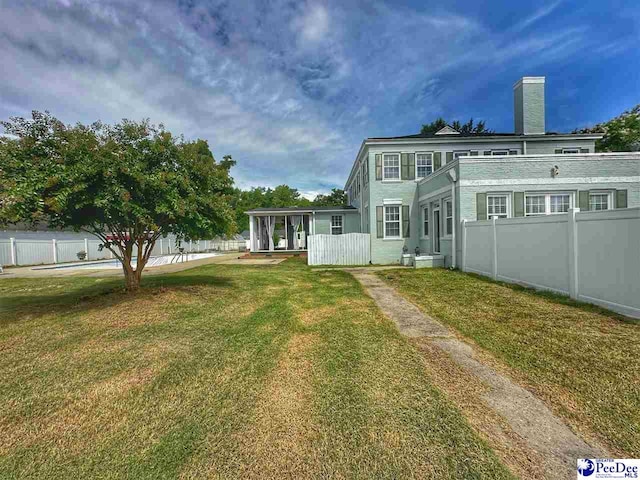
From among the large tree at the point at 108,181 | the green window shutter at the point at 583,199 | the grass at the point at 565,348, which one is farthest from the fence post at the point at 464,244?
the large tree at the point at 108,181

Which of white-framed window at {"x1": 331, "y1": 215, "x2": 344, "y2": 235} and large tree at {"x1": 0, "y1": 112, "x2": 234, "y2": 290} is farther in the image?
white-framed window at {"x1": 331, "y1": 215, "x2": 344, "y2": 235}

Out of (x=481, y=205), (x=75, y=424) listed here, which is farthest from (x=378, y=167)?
(x=75, y=424)

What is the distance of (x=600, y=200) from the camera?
420 inches

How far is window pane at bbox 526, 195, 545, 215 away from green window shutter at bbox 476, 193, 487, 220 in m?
1.69

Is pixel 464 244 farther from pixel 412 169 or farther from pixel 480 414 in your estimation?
pixel 480 414

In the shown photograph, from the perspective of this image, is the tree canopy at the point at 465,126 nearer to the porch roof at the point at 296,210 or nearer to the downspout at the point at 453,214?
the porch roof at the point at 296,210

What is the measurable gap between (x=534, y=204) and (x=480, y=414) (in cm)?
1120

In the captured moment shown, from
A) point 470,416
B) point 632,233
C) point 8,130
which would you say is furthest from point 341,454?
point 8,130

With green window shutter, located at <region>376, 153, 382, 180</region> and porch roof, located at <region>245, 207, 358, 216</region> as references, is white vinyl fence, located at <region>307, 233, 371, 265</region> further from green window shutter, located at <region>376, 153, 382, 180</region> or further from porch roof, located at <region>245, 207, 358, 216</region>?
porch roof, located at <region>245, 207, 358, 216</region>

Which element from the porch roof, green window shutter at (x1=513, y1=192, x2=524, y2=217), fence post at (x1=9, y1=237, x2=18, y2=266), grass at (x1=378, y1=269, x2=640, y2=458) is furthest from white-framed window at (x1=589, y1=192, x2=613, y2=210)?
fence post at (x1=9, y1=237, x2=18, y2=266)

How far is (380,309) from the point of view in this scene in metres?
5.76

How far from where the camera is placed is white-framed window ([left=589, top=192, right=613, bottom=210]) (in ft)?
34.8

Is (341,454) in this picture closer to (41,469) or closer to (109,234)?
(41,469)

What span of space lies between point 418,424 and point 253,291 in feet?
19.8
